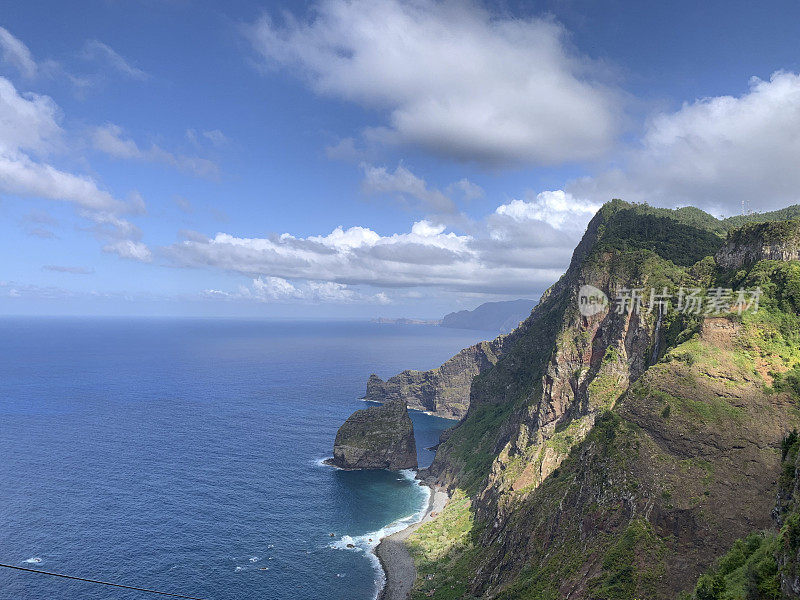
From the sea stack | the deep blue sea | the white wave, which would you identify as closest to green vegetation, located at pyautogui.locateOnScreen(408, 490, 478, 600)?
the white wave

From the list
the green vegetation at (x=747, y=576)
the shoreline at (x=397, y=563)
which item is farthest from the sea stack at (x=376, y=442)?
the green vegetation at (x=747, y=576)

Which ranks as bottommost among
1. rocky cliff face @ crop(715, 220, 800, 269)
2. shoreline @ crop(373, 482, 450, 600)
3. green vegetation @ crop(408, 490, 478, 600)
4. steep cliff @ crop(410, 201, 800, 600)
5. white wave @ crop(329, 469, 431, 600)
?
white wave @ crop(329, 469, 431, 600)

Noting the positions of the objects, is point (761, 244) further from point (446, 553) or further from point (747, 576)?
point (446, 553)

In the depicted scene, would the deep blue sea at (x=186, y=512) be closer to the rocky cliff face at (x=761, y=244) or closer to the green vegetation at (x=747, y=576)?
the green vegetation at (x=747, y=576)

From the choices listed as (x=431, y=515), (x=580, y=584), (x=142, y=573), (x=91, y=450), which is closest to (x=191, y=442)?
(x=91, y=450)

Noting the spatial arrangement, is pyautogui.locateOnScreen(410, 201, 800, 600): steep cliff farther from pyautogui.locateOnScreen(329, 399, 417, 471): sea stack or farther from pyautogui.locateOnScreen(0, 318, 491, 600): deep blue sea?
pyautogui.locateOnScreen(329, 399, 417, 471): sea stack

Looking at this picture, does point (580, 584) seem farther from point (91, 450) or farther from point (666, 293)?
point (91, 450)
